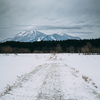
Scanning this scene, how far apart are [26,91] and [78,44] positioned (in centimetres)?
7475

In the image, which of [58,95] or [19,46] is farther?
[19,46]

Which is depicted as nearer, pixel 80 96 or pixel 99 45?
pixel 80 96

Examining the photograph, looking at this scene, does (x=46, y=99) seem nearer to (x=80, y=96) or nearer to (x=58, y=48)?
(x=80, y=96)

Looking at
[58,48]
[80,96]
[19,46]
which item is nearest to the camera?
[80,96]

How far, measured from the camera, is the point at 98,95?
12.8 ft

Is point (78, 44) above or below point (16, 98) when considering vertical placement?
above

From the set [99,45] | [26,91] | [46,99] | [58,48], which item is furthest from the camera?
[58,48]

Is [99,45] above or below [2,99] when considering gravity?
above

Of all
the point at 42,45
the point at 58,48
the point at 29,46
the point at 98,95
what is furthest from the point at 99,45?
the point at 98,95

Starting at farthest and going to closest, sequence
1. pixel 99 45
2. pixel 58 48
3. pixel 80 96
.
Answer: pixel 58 48
pixel 99 45
pixel 80 96

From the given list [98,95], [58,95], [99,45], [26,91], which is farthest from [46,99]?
[99,45]

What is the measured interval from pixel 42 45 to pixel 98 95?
78.0m

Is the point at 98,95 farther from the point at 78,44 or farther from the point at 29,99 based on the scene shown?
the point at 78,44

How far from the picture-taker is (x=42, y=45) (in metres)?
81.4
